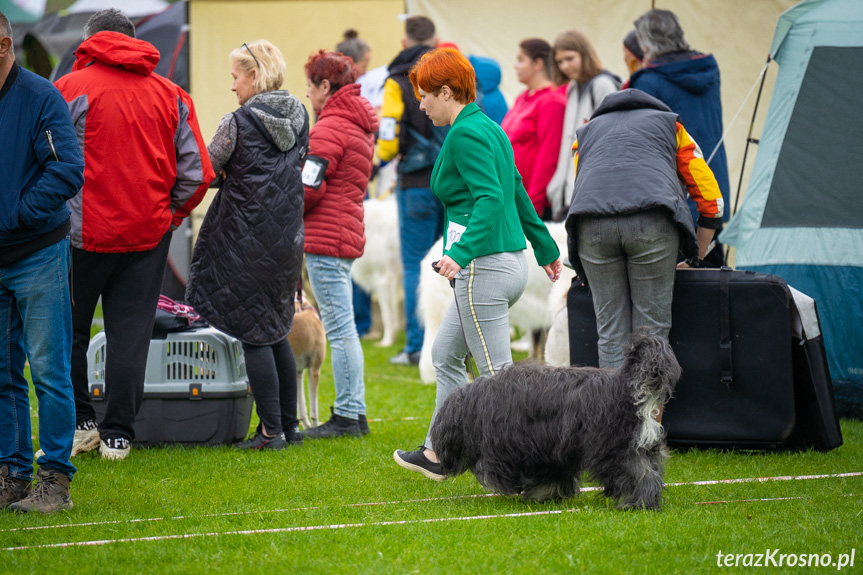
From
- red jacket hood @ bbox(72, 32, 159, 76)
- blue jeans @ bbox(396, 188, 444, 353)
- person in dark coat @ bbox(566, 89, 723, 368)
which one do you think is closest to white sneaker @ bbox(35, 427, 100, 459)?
red jacket hood @ bbox(72, 32, 159, 76)

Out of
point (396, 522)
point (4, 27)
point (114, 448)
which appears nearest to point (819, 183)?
point (396, 522)

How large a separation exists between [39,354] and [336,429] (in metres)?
2.10

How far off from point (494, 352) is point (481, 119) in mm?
998

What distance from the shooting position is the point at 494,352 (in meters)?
4.11

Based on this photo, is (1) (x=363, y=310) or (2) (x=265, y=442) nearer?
(2) (x=265, y=442)

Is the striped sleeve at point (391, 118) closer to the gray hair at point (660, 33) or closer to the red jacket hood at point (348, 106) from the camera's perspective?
the red jacket hood at point (348, 106)

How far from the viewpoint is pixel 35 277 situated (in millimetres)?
3707

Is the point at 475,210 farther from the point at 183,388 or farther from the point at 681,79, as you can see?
the point at 681,79

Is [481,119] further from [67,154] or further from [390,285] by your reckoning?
[390,285]

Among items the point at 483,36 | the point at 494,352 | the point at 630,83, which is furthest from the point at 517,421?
the point at 483,36

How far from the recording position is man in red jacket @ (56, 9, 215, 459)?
4.50 metres

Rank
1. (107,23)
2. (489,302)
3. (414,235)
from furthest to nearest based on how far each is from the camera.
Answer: (414,235) < (107,23) < (489,302)

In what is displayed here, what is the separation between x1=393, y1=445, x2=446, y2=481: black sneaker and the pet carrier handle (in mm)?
1580

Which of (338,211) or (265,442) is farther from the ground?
(338,211)
